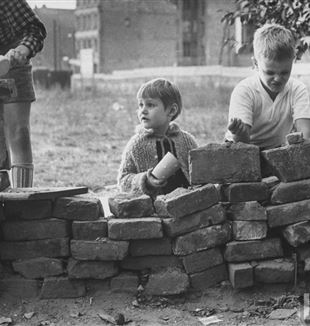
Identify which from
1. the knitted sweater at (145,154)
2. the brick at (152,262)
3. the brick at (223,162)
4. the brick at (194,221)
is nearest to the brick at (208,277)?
the brick at (152,262)

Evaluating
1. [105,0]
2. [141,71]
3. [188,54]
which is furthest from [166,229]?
[105,0]

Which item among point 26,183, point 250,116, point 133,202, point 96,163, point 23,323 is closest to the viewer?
point 23,323

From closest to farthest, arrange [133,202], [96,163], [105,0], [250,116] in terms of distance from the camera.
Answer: [133,202] < [250,116] < [96,163] < [105,0]

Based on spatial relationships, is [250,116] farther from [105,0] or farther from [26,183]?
[105,0]

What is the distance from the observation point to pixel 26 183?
432 cm

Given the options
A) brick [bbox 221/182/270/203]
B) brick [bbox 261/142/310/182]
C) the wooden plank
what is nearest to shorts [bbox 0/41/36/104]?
the wooden plank

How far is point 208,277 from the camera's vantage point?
362cm

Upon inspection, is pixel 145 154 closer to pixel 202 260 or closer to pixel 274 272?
pixel 202 260

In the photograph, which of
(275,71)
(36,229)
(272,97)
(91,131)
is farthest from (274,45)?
(91,131)

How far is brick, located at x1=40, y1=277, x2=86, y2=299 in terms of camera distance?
3.59m

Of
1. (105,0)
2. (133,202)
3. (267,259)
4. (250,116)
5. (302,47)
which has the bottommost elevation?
(267,259)

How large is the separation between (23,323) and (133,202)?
0.80 metres

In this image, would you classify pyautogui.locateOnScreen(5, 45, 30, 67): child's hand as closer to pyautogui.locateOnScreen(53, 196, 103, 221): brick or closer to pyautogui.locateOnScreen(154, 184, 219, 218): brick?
pyautogui.locateOnScreen(53, 196, 103, 221): brick

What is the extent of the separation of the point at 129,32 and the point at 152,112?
41319 mm
